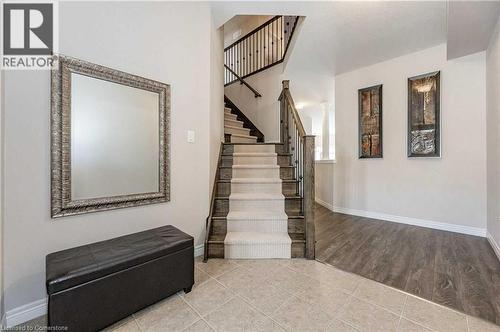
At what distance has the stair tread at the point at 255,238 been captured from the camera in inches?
90.1

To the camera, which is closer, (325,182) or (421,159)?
(421,159)

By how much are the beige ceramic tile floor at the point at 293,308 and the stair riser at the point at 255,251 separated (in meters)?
0.30

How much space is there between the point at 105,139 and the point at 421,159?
410cm

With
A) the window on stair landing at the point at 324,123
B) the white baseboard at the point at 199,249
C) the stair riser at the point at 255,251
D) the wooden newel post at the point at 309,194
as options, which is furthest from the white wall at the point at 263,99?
the white baseboard at the point at 199,249

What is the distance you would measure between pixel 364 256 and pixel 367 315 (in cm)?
99

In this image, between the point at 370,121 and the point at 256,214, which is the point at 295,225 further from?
the point at 370,121

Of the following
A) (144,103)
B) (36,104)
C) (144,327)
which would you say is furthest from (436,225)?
(36,104)

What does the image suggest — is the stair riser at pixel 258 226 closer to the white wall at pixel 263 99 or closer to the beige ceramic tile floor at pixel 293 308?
the beige ceramic tile floor at pixel 293 308

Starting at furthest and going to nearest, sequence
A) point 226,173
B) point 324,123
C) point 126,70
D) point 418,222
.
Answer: point 324,123 → point 418,222 → point 226,173 → point 126,70

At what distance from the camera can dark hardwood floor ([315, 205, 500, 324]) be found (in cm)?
165

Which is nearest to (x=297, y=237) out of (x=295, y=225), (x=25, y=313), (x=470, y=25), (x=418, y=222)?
(x=295, y=225)

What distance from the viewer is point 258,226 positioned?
8.23 ft

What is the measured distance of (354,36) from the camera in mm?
3051

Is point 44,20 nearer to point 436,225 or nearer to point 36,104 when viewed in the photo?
point 36,104
